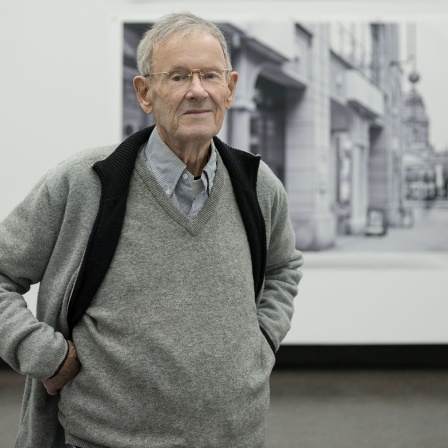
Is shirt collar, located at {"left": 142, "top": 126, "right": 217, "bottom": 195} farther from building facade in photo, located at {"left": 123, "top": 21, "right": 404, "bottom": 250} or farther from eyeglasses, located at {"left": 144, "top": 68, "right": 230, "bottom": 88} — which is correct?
building facade in photo, located at {"left": 123, "top": 21, "right": 404, "bottom": 250}

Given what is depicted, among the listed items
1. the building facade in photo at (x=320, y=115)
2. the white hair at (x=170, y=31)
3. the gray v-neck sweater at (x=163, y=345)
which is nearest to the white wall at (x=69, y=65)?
the building facade in photo at (x=320, y=115)

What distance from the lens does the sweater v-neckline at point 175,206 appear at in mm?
1124

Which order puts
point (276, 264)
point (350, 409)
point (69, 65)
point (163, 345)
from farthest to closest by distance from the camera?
point (69, 65), point (350, 409), point (276, 264), point (163, 345)

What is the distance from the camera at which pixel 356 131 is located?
163 inches

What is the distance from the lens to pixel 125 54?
154 inches

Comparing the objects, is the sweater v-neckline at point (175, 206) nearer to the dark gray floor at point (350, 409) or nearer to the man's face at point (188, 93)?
the man's face at point (188, 93)

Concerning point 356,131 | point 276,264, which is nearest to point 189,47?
point 276,264

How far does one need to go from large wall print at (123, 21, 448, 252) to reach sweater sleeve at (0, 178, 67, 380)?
9.44 feet

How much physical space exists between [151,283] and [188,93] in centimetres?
37

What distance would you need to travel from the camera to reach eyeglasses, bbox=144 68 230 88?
1154 millimetres

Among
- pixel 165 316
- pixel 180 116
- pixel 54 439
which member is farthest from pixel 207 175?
pixel 54 439

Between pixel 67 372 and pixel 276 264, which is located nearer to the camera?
pixel 67 372

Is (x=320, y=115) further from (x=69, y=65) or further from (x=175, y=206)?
(x=175, y=206)

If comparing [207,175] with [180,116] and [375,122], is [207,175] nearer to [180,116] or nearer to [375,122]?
[180,116]
